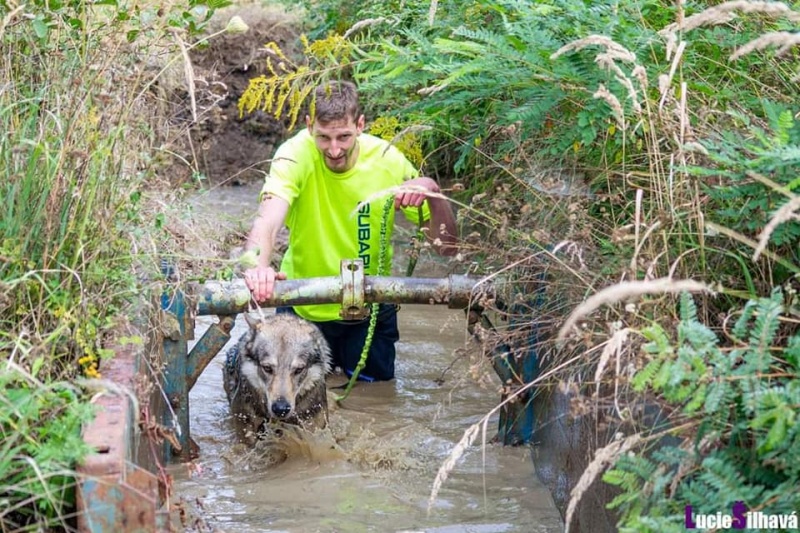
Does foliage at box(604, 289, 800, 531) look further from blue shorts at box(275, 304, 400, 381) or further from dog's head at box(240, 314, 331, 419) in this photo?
blue shorts at box(275, 304, 400, 381)

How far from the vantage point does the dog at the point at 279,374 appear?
21.1ft

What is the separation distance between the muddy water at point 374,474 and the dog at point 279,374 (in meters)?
0.20

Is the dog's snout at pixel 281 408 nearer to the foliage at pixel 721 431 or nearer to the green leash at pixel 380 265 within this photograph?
the green leash at pixel 380 265

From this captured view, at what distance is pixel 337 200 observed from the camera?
7141mm

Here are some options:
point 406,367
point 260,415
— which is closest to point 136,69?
point 260,415

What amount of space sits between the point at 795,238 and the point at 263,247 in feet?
10.7

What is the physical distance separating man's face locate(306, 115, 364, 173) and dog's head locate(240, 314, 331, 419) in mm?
1142

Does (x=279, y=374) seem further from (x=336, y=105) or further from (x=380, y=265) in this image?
(x=336, y=105)

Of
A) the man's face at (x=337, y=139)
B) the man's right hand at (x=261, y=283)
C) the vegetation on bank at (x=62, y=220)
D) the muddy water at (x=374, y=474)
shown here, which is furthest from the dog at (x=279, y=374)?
the vegetation on bank at (x=62, y=220)

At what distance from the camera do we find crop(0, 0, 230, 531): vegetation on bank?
2.99 metres

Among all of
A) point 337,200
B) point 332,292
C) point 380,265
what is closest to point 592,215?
point 332,292

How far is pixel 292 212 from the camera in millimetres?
7227

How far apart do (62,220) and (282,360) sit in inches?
112

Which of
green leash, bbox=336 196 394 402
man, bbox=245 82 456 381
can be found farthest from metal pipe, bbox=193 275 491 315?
man, bbox=245 82 456 381
